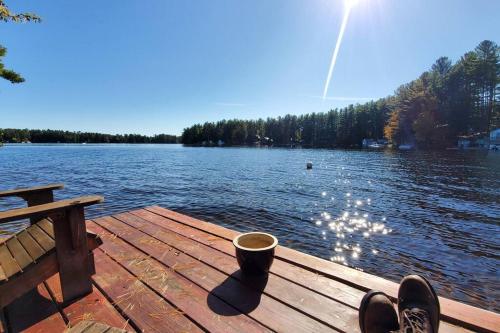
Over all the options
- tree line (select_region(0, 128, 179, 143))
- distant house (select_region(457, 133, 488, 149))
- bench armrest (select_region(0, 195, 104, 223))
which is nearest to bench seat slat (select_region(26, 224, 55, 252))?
bench armrest (select_region(0, 195, 104, 223))

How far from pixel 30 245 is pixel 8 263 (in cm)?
20

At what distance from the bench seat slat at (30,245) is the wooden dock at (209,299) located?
49 centimetres

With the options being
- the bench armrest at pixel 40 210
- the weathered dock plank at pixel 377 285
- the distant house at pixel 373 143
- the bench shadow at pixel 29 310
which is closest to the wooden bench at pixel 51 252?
the bench armrest at pixel 40 210

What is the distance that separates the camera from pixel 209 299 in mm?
2215

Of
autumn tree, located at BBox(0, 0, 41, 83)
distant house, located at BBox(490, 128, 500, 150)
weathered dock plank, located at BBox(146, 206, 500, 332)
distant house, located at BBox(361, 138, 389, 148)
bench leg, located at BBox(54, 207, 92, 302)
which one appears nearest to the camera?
weathered dock plank, located at BBox(146, 206, 500, 332)

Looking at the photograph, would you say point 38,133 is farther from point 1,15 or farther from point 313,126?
point 1,15

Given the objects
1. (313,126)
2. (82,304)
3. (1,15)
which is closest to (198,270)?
(82,304)

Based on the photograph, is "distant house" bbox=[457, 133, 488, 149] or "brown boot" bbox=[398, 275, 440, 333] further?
"distant house" bbox=[457, 133, 488, 149]

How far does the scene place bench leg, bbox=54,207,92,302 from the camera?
6.79 feet

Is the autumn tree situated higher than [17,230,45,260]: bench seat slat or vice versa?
the autumn tree

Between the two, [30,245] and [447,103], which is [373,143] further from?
[30,245]

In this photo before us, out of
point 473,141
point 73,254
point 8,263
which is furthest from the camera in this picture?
point 473,141

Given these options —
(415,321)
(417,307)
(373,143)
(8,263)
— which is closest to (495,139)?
(373,143)

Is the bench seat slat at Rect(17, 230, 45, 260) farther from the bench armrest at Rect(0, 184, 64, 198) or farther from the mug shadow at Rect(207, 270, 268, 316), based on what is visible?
the mug shadow at Rect(207, 270, 268, 316)
